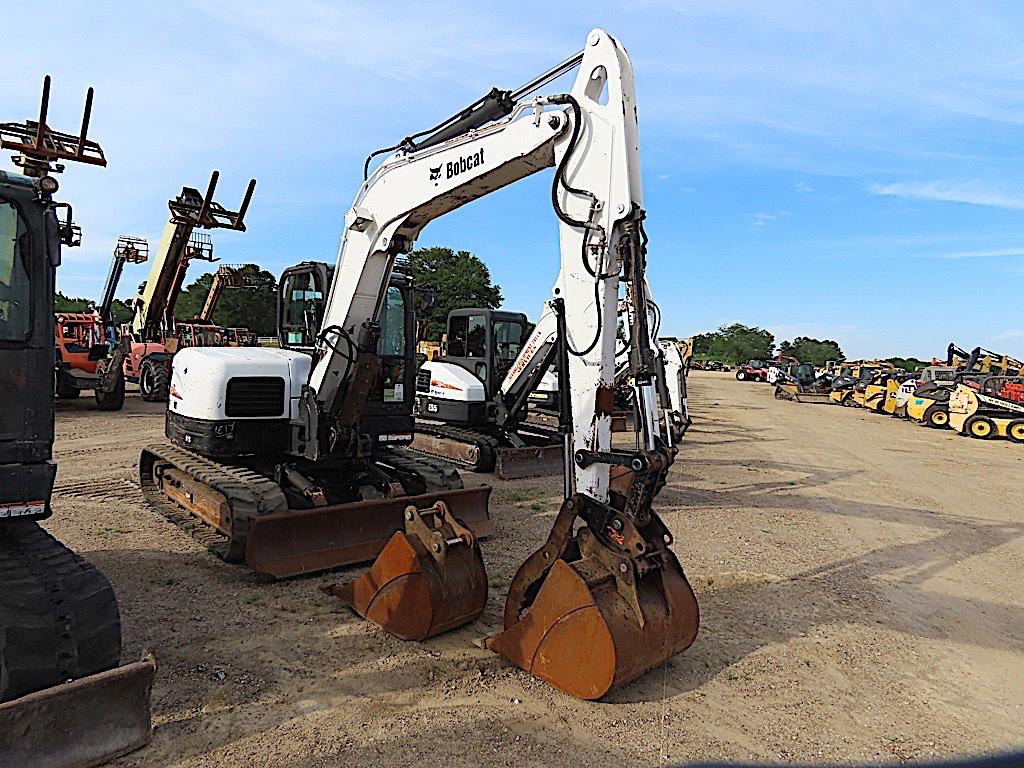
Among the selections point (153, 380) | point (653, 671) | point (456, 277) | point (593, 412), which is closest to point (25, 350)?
point (593, 412)

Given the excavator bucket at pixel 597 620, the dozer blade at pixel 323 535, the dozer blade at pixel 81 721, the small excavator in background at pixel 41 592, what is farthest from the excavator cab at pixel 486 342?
the dozer blade at pixel 81 721

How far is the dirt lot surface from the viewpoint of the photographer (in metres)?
3.67

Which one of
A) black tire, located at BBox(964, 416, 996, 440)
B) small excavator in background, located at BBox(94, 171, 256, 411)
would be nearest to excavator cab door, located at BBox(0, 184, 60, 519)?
small excavator in background, located at BBox(94, 171, 256, 411)

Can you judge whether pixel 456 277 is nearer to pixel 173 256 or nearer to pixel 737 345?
pixel 173 256

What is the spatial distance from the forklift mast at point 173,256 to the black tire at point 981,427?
778 inches

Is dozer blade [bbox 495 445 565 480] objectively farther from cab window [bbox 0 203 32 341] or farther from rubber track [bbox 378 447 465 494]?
cab window [bbox 0 203 32 341]

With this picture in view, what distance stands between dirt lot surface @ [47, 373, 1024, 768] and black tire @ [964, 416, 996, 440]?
42.4 feet

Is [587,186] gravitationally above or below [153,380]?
above

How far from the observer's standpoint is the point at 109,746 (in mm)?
3281

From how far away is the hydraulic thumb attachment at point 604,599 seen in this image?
398cm

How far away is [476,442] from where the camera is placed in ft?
37.0

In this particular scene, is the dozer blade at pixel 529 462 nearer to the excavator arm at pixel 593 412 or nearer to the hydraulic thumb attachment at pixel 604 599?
the excavator arm at pixel 593 412

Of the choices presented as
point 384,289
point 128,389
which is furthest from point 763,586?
point 128,389

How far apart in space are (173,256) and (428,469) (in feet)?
45.3
